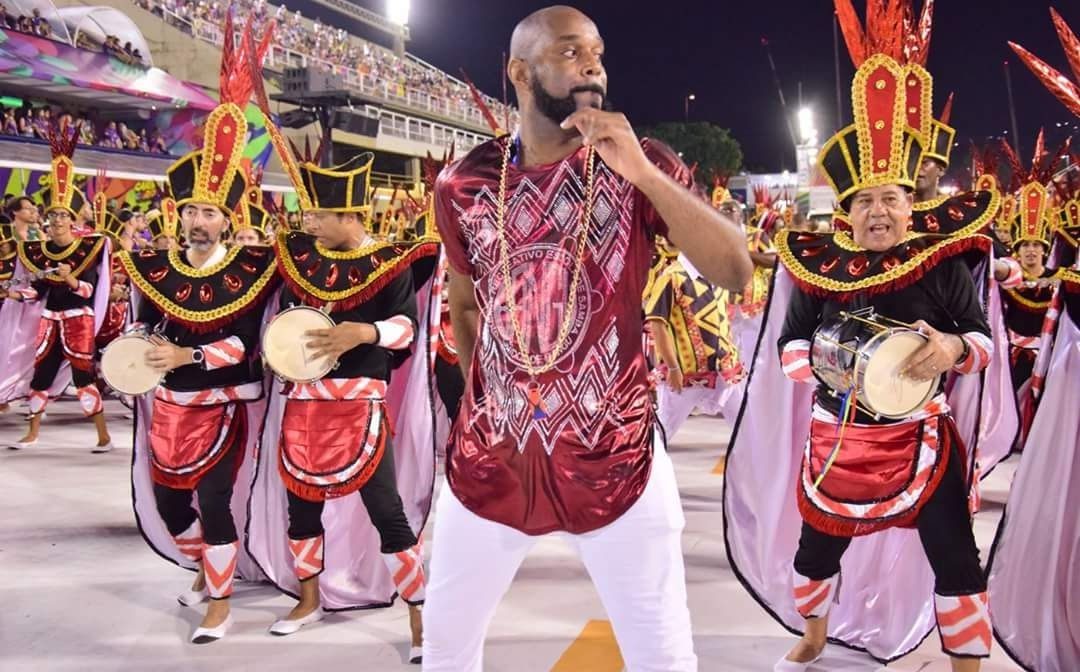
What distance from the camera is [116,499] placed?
609 centimetres

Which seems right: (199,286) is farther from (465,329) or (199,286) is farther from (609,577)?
(609,577)

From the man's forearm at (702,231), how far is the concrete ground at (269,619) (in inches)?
84.3

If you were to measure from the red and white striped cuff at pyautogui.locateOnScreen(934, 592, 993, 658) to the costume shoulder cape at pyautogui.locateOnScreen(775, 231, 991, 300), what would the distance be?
0.96 metres

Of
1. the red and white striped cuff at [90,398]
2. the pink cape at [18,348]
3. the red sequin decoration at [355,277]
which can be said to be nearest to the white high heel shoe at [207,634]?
the red sequin decoration at [355,277]

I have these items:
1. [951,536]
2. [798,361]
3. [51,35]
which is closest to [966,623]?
[951,536]

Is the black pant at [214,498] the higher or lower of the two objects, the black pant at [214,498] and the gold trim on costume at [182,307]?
the lower

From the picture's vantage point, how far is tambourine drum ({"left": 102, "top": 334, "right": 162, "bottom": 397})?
3.72 m

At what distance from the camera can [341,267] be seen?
12.4 feet

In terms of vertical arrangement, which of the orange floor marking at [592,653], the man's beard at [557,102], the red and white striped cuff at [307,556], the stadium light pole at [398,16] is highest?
the stadium light pole at [398,16]

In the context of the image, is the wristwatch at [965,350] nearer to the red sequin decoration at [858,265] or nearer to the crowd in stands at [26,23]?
the red sequin decoration at [858,265]

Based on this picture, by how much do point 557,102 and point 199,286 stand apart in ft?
7.97

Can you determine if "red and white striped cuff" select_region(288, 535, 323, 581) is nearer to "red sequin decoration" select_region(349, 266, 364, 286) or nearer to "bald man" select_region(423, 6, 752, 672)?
"red sequin decoration" select_region(349, 266, 364, 286)

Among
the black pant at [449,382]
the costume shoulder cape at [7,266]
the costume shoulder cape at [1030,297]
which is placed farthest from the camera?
the costume shoulder cape at [7,266]

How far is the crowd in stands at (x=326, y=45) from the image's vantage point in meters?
27.6
